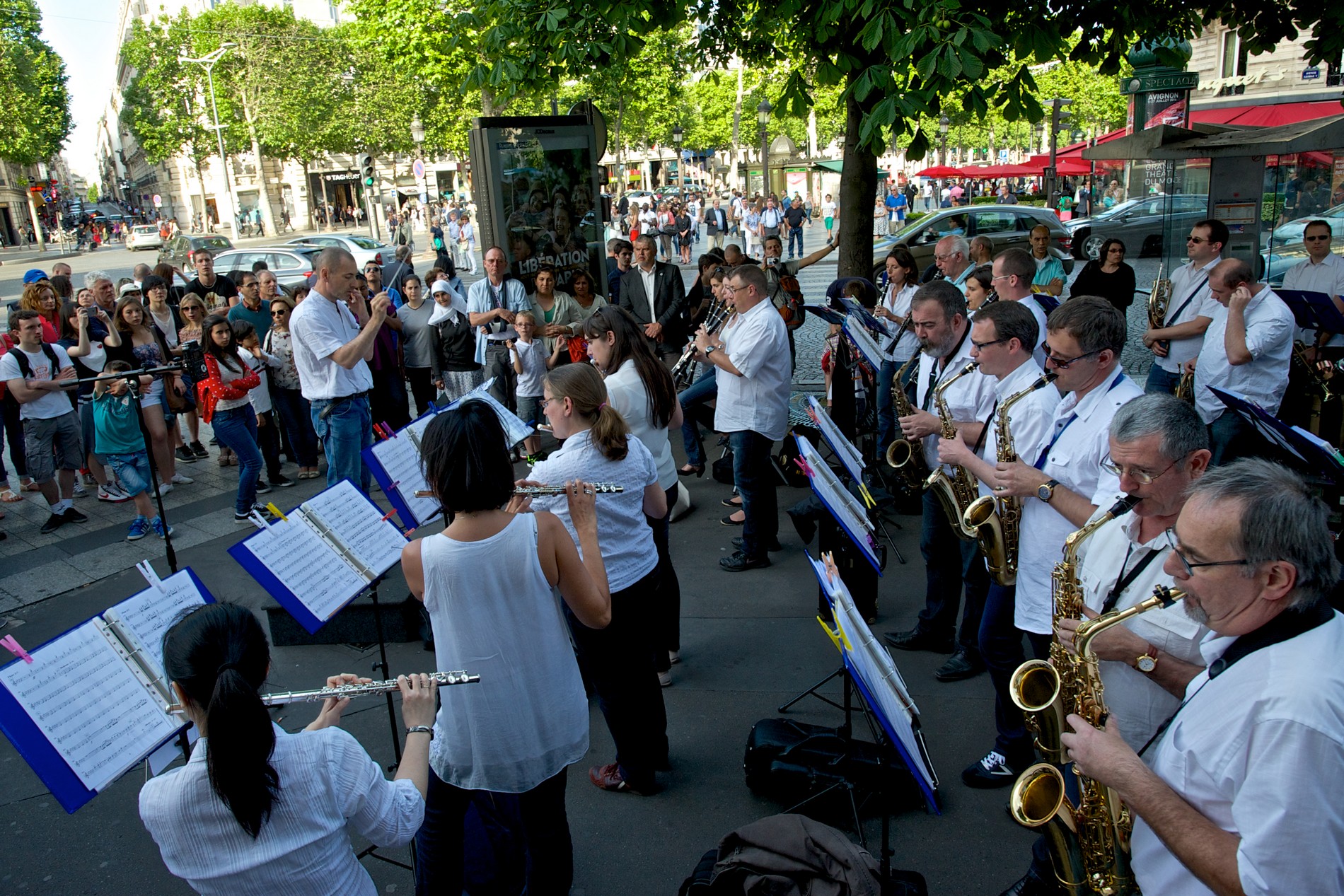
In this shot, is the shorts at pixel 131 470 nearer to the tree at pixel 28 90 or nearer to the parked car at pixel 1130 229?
the parked car at pixel 1130 229

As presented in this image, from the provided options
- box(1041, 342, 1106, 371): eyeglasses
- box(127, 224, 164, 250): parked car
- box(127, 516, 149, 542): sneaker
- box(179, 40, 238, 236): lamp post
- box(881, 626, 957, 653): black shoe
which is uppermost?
box(179, 40, 238, 236): lamp post

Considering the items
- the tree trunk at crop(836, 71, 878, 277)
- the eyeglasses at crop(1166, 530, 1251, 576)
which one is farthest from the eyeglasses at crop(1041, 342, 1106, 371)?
the tree trunk at crop(836, 71, 878, 277)

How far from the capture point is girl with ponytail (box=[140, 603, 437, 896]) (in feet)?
6.24

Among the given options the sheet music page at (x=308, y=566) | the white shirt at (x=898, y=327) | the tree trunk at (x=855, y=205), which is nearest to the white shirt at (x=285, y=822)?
the sheet music page at (x=308, y=566)

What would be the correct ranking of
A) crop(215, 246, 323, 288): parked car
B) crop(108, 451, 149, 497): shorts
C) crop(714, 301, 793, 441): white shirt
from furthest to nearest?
crop(215, 246, 323, 288): parked car < crop(108, 451, 149, 497): shorts < crop(714, 301, 793, 441): white shirt

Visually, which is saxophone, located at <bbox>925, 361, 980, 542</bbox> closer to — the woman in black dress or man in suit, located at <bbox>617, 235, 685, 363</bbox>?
man in suit, located at <bbox>617, 235, 685, 363</bbox>

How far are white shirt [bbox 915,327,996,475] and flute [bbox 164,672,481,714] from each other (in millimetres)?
2958

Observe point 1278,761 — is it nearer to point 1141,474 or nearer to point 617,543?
point 1141,474

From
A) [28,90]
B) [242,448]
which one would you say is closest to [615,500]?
[242,448]

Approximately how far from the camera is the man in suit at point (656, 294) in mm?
8797

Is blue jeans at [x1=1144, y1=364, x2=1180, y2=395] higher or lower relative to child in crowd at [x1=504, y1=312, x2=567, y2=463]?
lower

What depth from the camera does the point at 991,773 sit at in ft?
12.2

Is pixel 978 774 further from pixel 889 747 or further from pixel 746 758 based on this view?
pixel 746 758

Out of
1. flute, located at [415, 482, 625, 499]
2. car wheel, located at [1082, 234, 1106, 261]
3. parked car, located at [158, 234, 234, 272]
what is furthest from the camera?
parked car, located at [158, 234, 234, 272]
